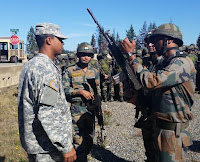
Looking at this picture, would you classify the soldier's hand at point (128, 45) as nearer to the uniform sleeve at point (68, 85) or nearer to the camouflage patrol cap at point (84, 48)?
the uniform sleeve at point (68, 85)

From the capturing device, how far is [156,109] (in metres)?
2.79

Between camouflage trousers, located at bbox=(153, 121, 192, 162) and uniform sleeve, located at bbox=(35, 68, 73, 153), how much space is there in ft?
3.80

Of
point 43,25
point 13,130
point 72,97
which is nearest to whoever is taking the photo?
point 43,25

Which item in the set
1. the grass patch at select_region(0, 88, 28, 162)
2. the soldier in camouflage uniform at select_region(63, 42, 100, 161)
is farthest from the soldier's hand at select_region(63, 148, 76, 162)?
the grass patch at select_region(0, 88, 28, 162)

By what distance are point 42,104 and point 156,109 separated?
1.43m

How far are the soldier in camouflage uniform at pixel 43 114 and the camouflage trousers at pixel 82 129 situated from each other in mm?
1653

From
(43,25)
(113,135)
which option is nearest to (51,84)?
(43,25)

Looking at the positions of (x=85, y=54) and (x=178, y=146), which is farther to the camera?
(x=85, y=54)

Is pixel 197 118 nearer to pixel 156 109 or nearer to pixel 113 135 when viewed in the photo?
pixel 113 135

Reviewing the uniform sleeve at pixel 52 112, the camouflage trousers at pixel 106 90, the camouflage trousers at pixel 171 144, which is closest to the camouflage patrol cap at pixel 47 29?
the uniform sleeve at pixel 52 112

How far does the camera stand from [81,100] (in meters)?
4.05

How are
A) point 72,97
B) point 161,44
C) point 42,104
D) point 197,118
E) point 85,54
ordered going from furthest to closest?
point 197,118 → point 85,54 → point 72,97 → point 161,44 → point 42,104

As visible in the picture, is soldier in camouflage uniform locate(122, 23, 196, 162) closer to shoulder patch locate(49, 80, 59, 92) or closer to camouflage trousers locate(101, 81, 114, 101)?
shoulder patch locate(49, 80, 59, 92)

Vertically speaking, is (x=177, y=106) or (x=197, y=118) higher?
(x=177, y=106)
